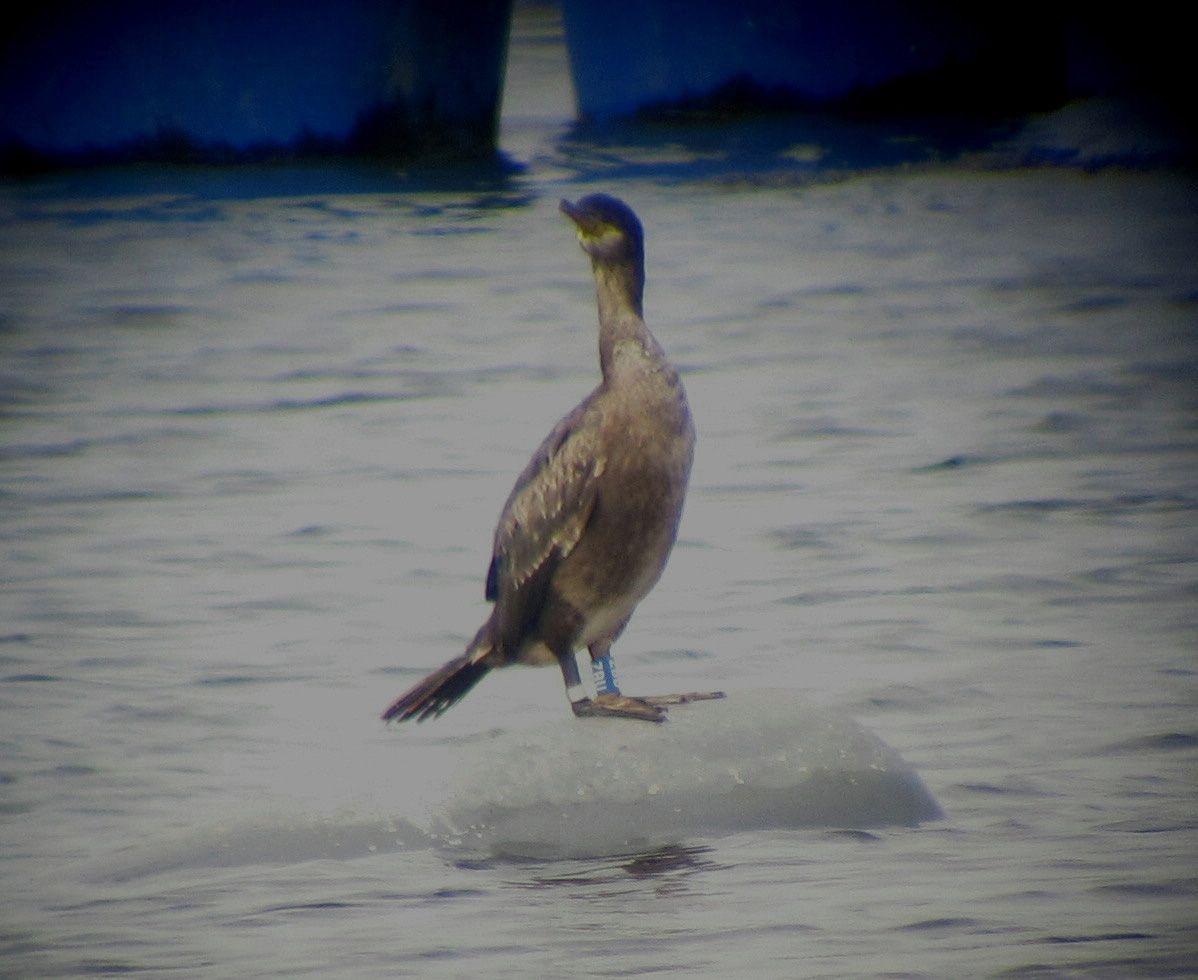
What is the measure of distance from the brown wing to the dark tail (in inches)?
3.2

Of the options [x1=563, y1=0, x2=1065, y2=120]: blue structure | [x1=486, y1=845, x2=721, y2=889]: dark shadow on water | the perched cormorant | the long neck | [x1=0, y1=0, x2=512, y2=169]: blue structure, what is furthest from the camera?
[x1=563, y1=0, x2=1065, y2=120]: blue structure

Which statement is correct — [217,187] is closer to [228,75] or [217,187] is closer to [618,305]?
[228,75]

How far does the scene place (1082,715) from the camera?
22.7 ft

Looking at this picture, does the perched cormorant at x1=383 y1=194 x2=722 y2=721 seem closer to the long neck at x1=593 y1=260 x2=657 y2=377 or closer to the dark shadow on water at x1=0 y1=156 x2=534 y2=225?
the long neck at x1=593 y1=260 x2=657 y2=377

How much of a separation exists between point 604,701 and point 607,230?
3.96 feet

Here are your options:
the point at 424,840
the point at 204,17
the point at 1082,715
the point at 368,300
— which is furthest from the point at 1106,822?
the point at 204,17

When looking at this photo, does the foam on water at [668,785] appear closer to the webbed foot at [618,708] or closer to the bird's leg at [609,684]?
the webbed foot at [618,708]

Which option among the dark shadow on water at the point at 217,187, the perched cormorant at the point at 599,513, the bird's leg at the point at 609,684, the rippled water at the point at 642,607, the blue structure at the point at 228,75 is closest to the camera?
the rippled water at the point at 642,607

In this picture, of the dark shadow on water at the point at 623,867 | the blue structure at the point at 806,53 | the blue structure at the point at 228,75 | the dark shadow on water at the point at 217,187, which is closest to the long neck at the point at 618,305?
the dark shadow on water at the point at 623,867

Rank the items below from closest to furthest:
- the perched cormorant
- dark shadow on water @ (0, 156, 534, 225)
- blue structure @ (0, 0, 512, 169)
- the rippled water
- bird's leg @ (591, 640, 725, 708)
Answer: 1. the rippled water
2. the perched cormorant
3. bird's leg @ (591, 640, 725, 708)
4. dark shadow on water @ (0, 156, 534, 225)
5. blue structure @ (0, 0, 512, 169)

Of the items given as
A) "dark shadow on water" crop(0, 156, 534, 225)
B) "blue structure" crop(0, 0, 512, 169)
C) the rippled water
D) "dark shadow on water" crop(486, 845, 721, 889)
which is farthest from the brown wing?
"blue structure" crop(0, 0, 512, 169)

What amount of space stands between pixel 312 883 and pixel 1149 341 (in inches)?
355

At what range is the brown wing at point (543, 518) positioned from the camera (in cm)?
605

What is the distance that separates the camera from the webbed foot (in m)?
6.05
